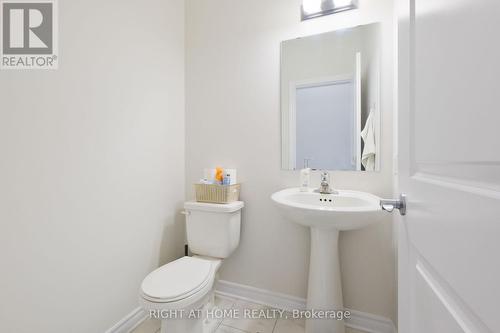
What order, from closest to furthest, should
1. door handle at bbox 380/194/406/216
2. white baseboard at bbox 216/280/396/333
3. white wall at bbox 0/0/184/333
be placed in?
1. door handle at bbox 380/194/406/216
2. white wall at bbox 0/0/184/333
3. white baseboard at bbox 216/280/396/333

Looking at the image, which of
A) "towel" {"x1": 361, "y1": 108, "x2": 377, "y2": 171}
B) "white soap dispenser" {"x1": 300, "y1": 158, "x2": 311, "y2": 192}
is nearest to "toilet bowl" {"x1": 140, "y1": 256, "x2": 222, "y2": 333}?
"white soap dispenser" {"x1": 300, "y1": 158, "x2": 311, "y2": 192}

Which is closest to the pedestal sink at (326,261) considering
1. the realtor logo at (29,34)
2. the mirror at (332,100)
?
the mirror at (332,100)

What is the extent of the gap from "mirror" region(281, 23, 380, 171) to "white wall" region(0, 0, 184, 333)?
3.01 ft

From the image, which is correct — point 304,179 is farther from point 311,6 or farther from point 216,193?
point 311,6

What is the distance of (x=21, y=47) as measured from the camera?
986 mm

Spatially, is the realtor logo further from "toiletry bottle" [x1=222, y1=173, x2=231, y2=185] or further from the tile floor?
the tile floor

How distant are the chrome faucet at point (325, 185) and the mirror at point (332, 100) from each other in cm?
10

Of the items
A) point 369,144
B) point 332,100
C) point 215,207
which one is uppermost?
point 332,100

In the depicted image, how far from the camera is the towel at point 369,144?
1.33 metres

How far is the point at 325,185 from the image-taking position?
135cm

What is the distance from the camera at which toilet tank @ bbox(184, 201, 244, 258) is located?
58.6 inches

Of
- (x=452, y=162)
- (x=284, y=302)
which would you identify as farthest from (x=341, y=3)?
(x=284, y=302)

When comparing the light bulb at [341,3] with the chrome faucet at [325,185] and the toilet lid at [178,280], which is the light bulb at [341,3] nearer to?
the chrome faucet at [325,185]

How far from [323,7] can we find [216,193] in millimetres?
1378
